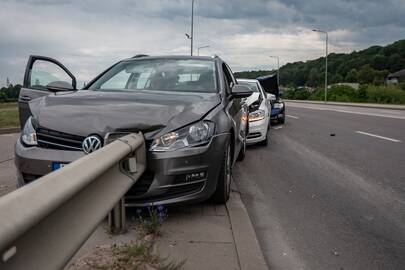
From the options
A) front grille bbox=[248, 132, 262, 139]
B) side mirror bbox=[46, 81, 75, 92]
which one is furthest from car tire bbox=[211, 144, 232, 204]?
front grille bbox=[248, 132, 262, 139]

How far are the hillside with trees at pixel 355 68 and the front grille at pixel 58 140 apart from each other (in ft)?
288

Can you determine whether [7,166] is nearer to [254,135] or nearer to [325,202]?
[325,202]

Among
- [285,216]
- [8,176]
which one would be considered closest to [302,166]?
[285,216]

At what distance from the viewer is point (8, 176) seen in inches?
230

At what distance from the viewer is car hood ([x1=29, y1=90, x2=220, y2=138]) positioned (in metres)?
3.64

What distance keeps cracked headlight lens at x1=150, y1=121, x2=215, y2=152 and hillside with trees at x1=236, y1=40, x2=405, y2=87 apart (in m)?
87.5

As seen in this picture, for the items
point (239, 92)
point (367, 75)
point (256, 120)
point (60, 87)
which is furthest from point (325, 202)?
point (367, 75)

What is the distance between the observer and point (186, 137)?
377cm

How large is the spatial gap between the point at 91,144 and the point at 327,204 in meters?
2.75

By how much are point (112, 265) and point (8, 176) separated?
3715 millimetres

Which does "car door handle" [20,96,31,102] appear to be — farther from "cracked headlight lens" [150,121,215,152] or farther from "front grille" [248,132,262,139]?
"front grille" [248,132,262,139]

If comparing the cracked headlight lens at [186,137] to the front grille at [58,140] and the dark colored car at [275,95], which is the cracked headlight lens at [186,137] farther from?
the dark colored car at [275,95]

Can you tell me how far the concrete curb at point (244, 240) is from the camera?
306cm

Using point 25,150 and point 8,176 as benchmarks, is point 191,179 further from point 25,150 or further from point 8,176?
point 8,176
